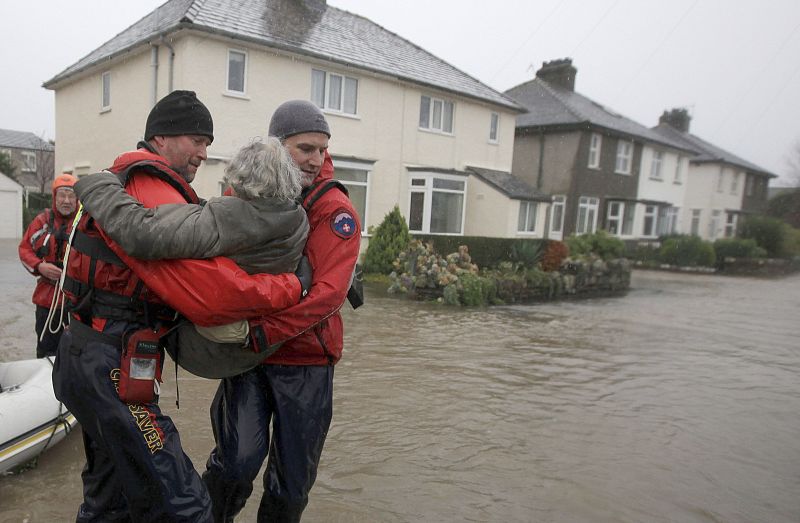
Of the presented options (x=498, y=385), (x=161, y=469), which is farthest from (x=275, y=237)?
(x=498, y=385)

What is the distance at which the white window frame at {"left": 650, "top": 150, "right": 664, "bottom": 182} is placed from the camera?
30219 millimetres

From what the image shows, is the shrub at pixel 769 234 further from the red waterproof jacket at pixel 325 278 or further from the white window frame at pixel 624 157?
the red waterproof jacket at pixel 325 278

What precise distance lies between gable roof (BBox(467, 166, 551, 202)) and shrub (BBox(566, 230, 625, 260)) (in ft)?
8.60

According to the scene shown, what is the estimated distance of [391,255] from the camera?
14797 mm

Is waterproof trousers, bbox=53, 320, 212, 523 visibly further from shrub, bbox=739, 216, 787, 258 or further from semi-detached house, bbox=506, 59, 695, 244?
shrub, bbox=739, 216, 787, 258

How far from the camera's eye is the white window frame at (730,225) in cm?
3825

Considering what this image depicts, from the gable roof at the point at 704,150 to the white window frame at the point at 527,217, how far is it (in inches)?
795

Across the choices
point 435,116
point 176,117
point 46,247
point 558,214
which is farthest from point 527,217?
point 176,117

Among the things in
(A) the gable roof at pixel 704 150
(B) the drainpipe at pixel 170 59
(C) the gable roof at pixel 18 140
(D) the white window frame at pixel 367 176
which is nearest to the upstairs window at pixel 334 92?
(D) the white window frame at pixel 367 176

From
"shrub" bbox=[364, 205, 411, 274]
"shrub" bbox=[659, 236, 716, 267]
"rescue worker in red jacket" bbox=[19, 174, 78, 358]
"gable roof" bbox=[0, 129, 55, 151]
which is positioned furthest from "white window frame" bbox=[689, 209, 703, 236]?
"gable roof" bbox=[0, 129, 55, 151]

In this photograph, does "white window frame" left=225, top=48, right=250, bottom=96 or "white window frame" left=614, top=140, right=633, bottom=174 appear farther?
"white window frame" left=614, top=140, right=633, bottom=174

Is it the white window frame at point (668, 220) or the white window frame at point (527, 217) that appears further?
the white window frame at point (668, 220)

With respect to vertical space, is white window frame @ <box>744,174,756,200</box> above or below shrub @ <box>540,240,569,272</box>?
above

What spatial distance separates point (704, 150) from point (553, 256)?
89.8 feet
